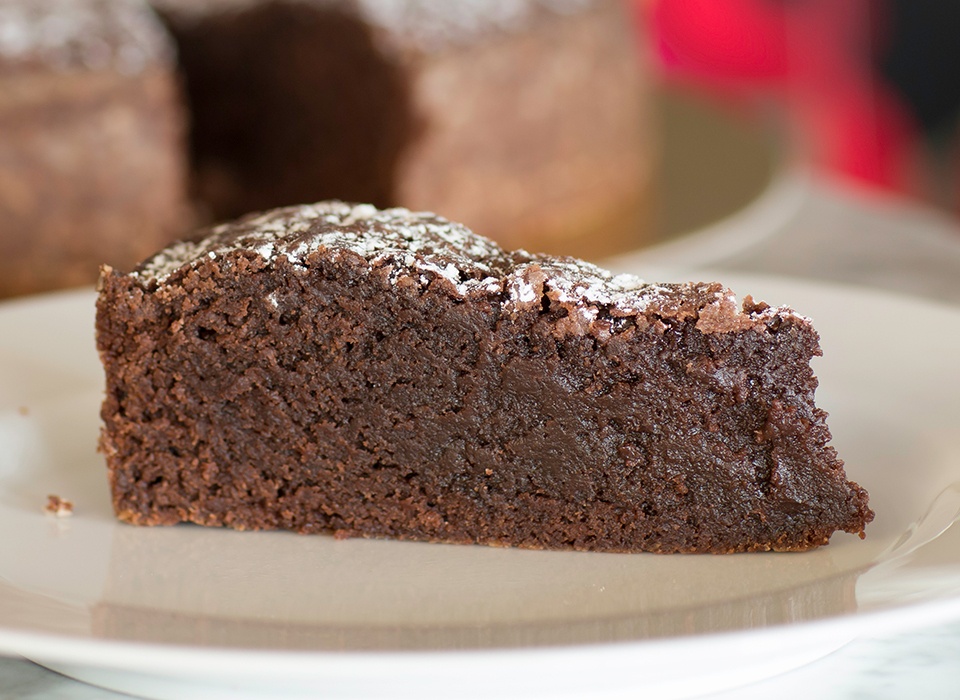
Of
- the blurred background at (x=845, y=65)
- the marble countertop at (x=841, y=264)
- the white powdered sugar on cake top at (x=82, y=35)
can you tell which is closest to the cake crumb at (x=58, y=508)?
the marble countertop at (x=841, y=264)

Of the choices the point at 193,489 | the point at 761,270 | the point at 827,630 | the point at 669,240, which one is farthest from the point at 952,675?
the point at 761,270

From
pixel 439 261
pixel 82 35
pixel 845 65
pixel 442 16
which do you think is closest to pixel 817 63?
pixel 845 65

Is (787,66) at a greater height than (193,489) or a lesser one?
greater

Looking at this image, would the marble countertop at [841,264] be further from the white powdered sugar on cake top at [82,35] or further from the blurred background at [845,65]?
the blurred background at [845,65]

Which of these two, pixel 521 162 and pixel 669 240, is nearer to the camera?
pixel 669 240

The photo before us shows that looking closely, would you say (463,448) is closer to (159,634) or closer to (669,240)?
(159,634)
